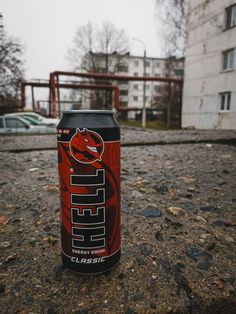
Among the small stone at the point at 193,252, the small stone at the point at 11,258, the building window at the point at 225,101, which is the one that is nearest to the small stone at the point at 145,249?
the small stone at the point at 193,252

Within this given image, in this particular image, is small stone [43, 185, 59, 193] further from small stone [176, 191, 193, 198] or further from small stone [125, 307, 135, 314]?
small stone [125, 307, 135, 314]

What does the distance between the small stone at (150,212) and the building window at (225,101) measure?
1183cm

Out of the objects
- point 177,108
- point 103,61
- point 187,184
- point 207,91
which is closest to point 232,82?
point 207,91

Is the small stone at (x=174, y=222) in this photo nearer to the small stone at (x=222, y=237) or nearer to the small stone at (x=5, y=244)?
the small stone at (x=222, y=237)

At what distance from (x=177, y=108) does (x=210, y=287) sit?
2046cm

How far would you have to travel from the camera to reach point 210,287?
876mm

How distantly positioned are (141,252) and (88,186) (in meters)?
0.43

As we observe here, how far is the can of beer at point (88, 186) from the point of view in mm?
885

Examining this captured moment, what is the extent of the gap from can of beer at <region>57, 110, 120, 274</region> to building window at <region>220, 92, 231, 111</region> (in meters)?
12.4

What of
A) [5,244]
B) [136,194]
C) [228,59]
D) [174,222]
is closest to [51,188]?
[136,194]

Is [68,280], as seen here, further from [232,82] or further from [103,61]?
[103,61]

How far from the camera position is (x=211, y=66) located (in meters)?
12.3

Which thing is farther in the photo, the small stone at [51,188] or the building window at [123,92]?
the building window at [123,92]

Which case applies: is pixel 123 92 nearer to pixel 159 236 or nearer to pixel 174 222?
pixel 174 222
